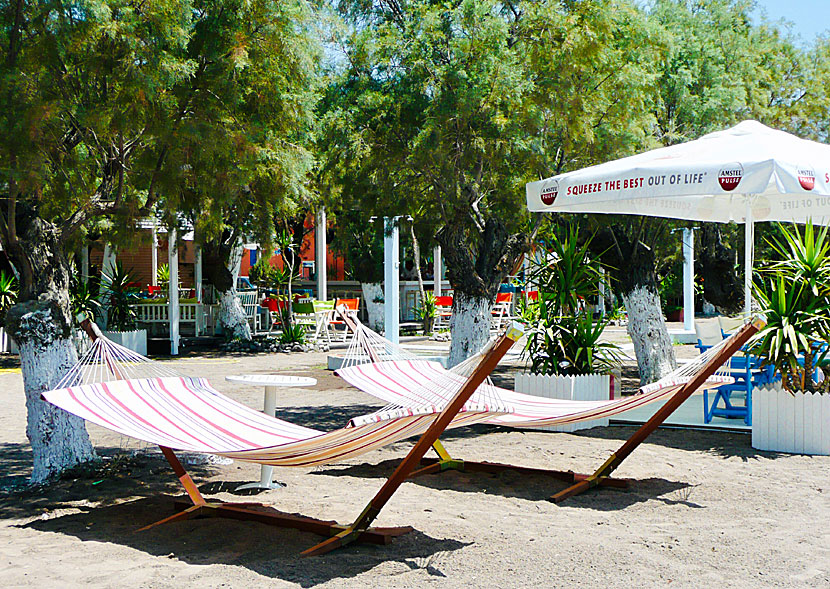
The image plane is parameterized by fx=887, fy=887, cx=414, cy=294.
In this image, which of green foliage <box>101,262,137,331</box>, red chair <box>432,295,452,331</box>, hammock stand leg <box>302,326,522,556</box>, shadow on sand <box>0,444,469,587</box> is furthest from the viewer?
red chair <box>432,295,452,331</box>

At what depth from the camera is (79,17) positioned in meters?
5.32

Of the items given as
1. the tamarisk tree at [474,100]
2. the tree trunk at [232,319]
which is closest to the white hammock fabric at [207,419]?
the tamarisk tree at [474,100]

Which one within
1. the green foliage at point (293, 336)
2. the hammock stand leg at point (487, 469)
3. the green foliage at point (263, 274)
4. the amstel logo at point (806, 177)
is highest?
the amstel logo at point (806, 177)

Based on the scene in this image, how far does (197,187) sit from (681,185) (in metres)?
3.39

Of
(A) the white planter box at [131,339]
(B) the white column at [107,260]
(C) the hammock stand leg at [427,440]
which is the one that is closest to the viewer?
(C) the hammock stand leg at [427,440]

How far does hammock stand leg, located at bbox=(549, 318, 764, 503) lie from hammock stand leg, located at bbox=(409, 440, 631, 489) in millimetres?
69

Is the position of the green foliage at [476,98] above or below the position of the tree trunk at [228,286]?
above

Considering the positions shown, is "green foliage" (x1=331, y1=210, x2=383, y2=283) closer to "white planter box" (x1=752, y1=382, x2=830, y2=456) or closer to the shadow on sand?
"white planter box" (x1=752, y1=382, x2=830, y2=456)

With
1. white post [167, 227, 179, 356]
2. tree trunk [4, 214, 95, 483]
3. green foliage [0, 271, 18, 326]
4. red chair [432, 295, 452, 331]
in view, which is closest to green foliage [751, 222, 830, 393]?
tree trunk [4, 214, 95, 483]

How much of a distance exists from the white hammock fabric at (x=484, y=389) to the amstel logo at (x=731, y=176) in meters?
1.19

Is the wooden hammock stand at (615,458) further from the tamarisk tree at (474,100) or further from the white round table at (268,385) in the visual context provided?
the tamarisk tree at (474,100)

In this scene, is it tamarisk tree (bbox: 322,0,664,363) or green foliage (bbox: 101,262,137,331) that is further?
green foliage (bbox: 101,262,137,331)

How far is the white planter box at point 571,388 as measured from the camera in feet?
26.5

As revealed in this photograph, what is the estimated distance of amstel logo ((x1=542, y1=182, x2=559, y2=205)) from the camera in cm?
720
